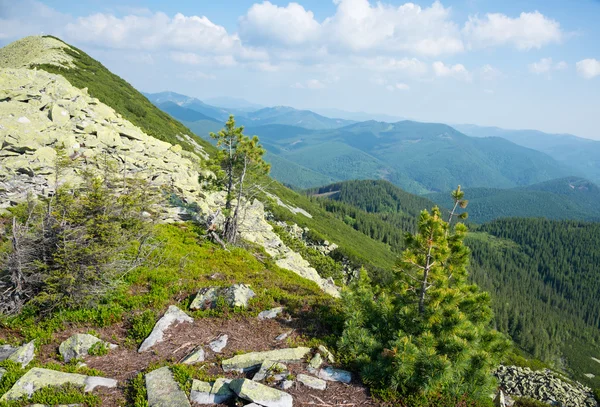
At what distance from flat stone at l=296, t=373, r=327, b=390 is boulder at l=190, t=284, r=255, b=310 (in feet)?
16.2

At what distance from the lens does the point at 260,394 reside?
8.50 m

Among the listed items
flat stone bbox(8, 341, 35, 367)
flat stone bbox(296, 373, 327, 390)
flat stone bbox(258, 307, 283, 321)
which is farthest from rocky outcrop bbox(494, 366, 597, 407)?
flat stone bbox(8, 341, 35, 367)

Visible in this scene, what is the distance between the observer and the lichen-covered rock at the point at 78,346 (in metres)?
10.4

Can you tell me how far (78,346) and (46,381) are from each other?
187 cm

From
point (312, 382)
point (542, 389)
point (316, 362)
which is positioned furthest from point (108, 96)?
point (542, 389)

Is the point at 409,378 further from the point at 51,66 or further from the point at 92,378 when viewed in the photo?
the point at 51,66

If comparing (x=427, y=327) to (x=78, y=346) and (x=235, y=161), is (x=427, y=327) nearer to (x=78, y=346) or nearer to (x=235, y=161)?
(x=78, y=346)

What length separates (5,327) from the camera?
11.2 meters

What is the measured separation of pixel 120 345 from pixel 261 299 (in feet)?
18.8

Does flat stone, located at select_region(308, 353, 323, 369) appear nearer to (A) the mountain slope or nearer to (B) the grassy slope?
(B) the grassy slope

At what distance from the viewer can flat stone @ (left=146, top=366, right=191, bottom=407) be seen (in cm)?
843

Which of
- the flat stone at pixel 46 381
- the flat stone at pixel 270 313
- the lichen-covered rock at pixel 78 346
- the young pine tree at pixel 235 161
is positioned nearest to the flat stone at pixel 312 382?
the flat stone at pixel 270 313

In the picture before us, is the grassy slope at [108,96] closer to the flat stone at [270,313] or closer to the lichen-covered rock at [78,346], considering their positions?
the flat stone at [270,313]

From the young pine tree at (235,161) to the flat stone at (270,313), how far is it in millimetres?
12658
